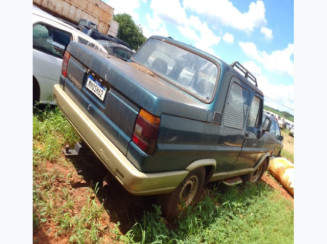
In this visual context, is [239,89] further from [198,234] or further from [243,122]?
[198,234]

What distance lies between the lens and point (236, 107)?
3.56 meters

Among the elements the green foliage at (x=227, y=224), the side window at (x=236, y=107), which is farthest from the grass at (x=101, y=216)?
the side window at (x=236, y=107)

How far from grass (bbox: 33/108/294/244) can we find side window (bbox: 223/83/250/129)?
125cm

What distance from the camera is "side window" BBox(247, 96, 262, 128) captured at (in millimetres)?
4242

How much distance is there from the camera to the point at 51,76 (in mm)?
4059

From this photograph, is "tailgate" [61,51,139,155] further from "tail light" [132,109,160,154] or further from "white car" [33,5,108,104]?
"white car" [33,5,108,104]

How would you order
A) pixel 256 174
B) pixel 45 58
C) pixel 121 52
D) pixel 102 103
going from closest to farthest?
pixel 102 103 < pixel 45 58 < pixel 256 174 < pixel 121 52

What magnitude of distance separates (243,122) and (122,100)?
230 centimetres

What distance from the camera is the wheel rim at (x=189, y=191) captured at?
10.1 feet

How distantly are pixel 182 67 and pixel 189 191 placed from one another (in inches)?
66.3

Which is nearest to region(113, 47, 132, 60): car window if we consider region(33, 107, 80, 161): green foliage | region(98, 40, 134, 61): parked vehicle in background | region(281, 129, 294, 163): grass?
region(98, 40, 134, 61): parked vehicle in background

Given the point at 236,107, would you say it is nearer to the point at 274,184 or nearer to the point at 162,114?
→ the point at 162,114

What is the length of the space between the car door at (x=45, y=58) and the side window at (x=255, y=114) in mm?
3449

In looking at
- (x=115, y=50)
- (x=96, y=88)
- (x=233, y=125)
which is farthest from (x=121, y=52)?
(x=96, y=88)
